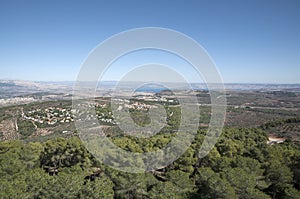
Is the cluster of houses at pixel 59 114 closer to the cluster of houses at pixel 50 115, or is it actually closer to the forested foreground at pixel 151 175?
the cluster of houses at pixel 50 115

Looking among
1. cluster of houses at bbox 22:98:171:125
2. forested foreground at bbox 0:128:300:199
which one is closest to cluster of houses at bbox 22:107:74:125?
cluster of houses at bbox 22:98:171:125

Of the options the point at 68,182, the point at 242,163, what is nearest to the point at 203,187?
the point at 242,163

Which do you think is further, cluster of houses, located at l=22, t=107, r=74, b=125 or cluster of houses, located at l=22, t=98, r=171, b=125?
cluster of houses, located at l=22, t=107, r=74, b=125

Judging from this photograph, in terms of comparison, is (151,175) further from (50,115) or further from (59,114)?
(50,115)

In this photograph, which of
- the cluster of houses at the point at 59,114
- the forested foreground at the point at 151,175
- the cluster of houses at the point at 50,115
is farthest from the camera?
the cluster of houses at the point at 50,115

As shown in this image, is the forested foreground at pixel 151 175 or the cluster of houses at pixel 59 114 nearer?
the forested foreground at pixel 151 175

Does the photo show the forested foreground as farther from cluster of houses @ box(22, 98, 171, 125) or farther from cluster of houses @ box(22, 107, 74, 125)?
cluster of houses @ box(22, 107, 74, 125)

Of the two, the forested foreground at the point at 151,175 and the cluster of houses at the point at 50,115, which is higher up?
the forested foreground at the point at 151,175

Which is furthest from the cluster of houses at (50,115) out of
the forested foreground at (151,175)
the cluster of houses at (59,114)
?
the forested foreground at (151,175)
